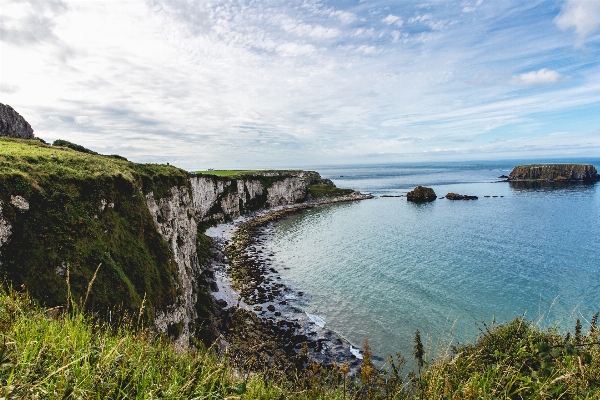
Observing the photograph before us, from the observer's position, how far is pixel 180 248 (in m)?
31.7

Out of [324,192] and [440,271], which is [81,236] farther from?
[324,192]

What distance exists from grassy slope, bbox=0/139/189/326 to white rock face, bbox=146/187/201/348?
3.93 feet

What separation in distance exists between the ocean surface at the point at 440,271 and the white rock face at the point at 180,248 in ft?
42.1

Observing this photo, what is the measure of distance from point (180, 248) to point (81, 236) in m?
13.8

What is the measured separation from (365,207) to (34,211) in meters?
94.7

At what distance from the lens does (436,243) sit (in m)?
55.3

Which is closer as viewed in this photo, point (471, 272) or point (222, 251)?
point (471, 272)

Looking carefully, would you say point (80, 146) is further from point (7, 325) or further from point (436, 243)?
point (436, 243)

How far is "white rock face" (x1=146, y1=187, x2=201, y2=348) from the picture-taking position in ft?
70.9

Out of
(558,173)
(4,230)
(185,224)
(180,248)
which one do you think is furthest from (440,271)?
(558,173)

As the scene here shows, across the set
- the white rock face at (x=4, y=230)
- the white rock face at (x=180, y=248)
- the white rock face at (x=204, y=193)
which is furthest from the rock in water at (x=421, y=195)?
the white rock face at (x=4, y=230)

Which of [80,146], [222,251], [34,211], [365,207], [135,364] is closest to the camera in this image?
[135,364]

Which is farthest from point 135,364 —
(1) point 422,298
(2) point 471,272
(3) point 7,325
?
(2) point 471,272

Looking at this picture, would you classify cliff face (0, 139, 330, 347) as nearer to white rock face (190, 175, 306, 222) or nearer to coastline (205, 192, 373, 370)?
coastline (205, 192, 373, 370)
